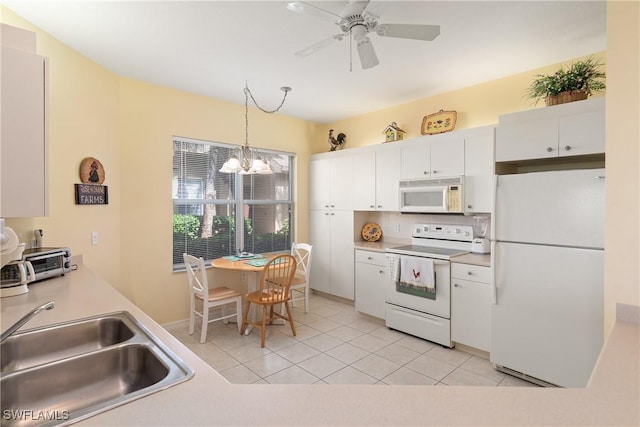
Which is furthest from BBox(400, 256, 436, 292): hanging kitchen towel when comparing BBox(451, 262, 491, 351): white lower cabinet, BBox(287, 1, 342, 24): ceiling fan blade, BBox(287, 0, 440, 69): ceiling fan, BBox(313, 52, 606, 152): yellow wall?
BBox(287, 1, 342, 24): ceiling fan blade

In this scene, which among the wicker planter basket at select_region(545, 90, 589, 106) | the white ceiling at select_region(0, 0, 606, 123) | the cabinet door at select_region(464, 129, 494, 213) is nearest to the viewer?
the white ceiling at select_region(0, 0, 606, 123)

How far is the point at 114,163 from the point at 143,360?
8.52 feet

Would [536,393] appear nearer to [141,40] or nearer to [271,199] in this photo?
[141,40]

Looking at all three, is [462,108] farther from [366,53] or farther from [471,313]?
[471,313]

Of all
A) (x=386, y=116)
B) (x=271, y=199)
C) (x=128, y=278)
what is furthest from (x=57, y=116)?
(x=386, y=116)

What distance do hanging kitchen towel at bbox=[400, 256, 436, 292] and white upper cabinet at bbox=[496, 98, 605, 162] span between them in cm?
118

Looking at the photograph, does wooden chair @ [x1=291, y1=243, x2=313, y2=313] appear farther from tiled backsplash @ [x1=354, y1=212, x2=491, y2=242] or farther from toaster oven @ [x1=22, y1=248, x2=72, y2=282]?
toaster oven @ [x1=22, y1=248, x2=72, y2=282]

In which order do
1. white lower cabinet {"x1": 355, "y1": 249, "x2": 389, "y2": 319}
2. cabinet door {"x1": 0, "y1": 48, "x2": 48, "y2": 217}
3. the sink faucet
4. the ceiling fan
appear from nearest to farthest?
1. the sink faucet
2. cabinet door {"x1": 0, "y1": 48, "x2": 48, "y2": 217}
3. the ceiling fan
4. white lower cabinet {"x1": 355, "y1": 249, "x2": 389, "y2": 319}

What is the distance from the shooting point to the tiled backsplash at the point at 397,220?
147 inches

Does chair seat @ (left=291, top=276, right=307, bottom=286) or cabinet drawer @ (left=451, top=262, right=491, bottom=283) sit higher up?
cabinet drawer @ (left=451, top=262, right=491, bottom=283)

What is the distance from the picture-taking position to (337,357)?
2.95 m

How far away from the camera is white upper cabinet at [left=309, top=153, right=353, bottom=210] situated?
4.40m

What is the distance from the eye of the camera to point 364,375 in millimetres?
2631

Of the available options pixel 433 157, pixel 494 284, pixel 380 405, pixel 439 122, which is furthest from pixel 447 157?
pixel 380 405
